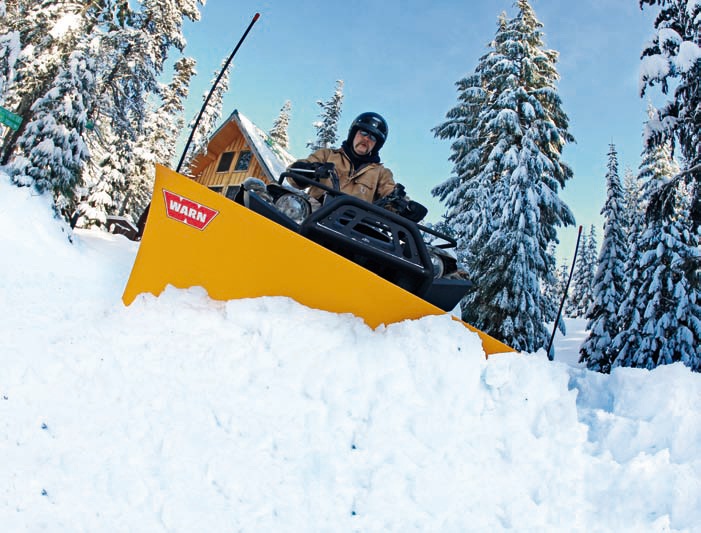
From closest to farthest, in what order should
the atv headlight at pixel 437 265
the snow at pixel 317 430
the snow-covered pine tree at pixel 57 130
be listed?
the snow at pixel 317 430 → the atv headlight at pixel 437 265 → the snow-covered pine tree at pixel 57 130

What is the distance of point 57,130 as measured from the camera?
14.3 metres

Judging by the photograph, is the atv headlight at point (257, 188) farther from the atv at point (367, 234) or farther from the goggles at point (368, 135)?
the goggles at point (368, 135)

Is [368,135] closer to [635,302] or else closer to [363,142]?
[363,142]

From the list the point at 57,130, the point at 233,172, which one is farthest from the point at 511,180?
the point at 57,130

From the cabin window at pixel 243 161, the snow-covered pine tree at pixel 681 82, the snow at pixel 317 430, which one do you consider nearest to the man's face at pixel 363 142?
the snow at pixel 317 430

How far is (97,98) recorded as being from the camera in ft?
54.0

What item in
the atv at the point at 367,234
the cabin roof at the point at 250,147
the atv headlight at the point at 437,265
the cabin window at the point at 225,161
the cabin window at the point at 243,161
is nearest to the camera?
the atv at the point at 367,234

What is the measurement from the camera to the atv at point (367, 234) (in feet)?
10.1

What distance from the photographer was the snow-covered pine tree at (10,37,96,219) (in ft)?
46.4

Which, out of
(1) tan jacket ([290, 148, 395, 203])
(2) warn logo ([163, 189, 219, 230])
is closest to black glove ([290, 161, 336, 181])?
(1) tan jacket ([290, 148, 395, 203])

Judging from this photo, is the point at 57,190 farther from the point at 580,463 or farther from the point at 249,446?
the point at 580,463

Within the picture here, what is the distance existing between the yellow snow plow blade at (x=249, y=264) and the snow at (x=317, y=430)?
11 centimetres

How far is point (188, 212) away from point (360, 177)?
7.76 ft

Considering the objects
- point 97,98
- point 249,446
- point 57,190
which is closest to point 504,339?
point 249,446
